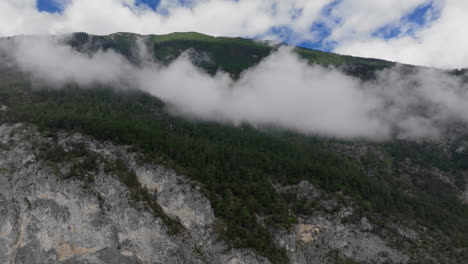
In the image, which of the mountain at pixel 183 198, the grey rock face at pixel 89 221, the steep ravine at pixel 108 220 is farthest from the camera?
the mountain at pixel 183 198

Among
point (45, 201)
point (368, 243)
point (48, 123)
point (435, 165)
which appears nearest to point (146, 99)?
point (48, 123)

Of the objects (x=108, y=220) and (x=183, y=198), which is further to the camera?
(x=183, y=198)

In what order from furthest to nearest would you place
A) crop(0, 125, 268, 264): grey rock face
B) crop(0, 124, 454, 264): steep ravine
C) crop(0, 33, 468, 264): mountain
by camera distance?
crop(0, 33, 468, 264): mountain, crop(0, 124, 454, 264): steep ravine, crop(0, 125, 268, 264): grey rock face

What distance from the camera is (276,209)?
361 feet

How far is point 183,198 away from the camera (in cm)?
10025

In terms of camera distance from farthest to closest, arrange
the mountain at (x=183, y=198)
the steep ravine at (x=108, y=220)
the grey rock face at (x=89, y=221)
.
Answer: the mountain at (x=183, y=198) < the steep ravine at (x=108, y=220) < the grey rock face at (x=89, y=221)

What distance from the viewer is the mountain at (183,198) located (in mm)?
87188

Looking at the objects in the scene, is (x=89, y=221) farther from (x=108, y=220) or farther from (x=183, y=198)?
(x=183, y=198)

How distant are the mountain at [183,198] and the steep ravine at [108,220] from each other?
298mm

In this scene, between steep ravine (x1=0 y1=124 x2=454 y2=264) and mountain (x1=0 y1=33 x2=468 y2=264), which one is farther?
mountain (x1=0 y1=33 x2=468 y2=264)

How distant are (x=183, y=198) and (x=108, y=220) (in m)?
21.8

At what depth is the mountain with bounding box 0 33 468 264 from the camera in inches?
3433

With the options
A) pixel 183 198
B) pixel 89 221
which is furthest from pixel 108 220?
pixel 183 198

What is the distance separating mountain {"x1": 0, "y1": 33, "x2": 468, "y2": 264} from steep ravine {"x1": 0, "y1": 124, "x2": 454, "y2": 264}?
30 cm
